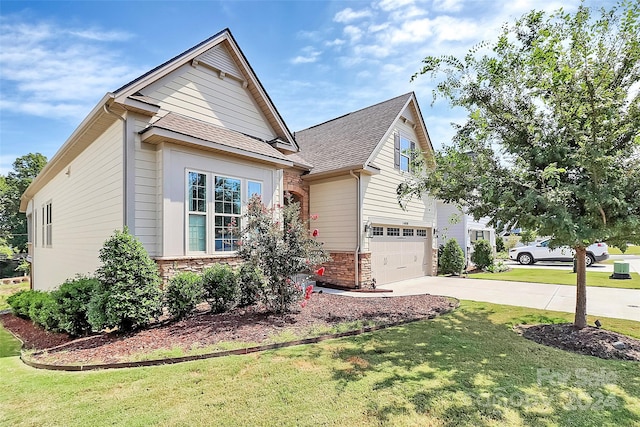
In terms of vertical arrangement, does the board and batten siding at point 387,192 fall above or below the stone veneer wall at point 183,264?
above

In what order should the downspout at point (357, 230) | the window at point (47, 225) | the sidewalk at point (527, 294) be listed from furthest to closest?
the window at point (47, 225) → the downspout at point (357, 230) → the sidewalk at point (527, 294)

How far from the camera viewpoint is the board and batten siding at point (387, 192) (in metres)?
12.2

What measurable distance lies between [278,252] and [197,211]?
264 centimetres

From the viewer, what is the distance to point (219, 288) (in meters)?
7.29

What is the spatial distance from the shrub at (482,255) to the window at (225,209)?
47.4 ft

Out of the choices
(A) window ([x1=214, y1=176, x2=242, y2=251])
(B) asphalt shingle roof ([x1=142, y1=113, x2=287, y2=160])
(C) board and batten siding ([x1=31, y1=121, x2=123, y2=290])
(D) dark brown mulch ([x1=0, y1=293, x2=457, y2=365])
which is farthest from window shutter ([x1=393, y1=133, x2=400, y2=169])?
(C) board and batten siding ([x1=31, y1=121, x2=123, y2=290])

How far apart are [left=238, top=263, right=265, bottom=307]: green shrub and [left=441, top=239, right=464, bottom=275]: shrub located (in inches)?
450

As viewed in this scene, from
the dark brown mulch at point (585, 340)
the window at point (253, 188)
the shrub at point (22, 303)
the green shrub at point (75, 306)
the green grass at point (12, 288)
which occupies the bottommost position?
the green grass at point (12, 288)

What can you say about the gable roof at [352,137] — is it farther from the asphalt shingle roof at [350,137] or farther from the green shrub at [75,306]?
the green shrub at [75,306]

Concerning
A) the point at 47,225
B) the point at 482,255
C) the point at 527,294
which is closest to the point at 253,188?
the point at 527,294

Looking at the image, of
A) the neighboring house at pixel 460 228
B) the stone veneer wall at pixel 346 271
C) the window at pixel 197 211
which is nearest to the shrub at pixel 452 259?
the neighboring house at pixel 460 228

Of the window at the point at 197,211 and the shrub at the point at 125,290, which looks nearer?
the shrub at the point at 125,290

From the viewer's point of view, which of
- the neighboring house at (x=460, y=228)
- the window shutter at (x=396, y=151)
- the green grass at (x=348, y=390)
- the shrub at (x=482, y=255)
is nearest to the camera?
the green grass at (x=348, y=390)

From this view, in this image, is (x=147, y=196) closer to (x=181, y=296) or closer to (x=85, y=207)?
(x=181, y=296)
